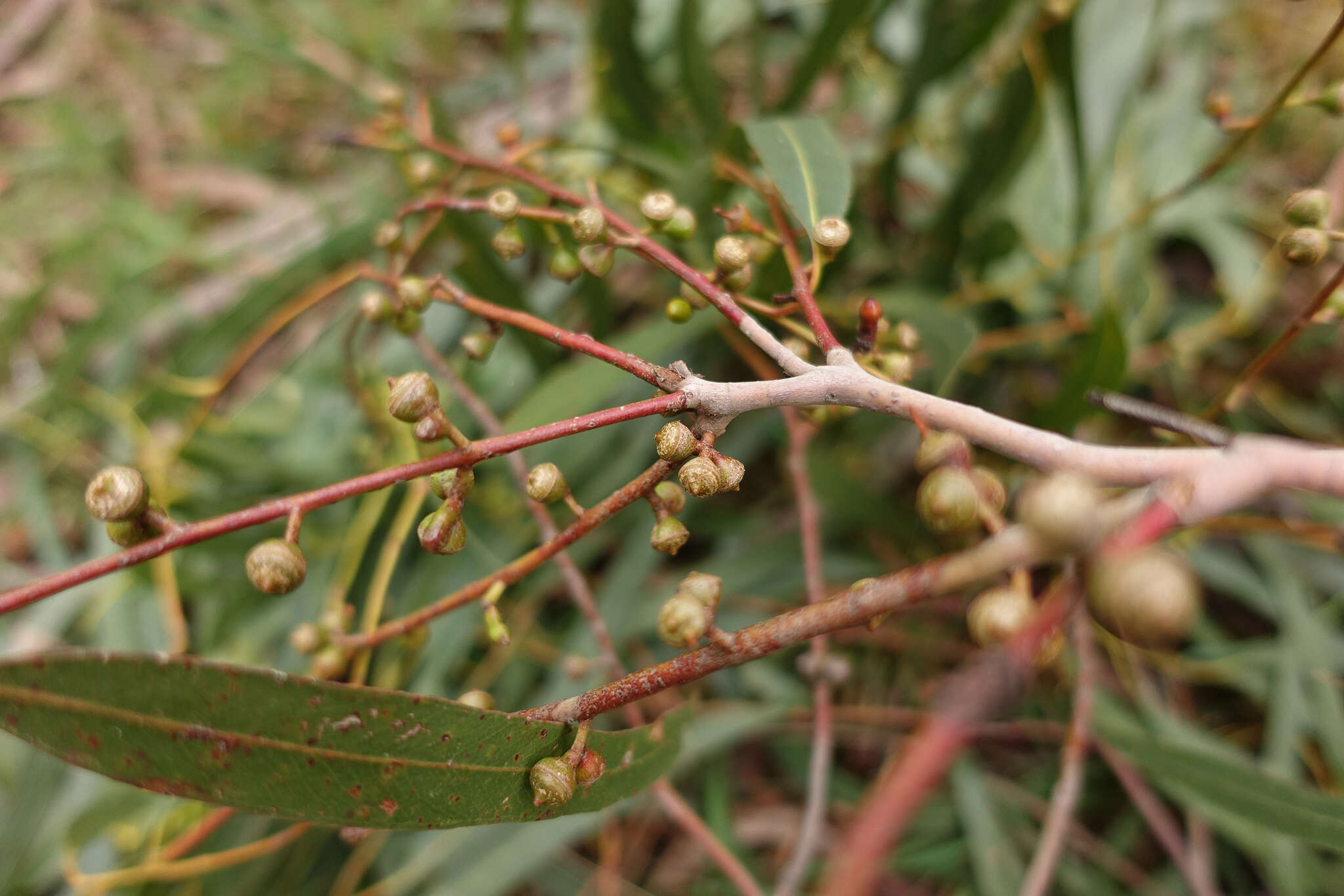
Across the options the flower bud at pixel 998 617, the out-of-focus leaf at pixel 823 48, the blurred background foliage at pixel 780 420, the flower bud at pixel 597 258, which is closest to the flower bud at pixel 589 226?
the flower bud at pixel 597 258

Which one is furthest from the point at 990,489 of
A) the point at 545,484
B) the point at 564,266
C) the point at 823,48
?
the point at 823,48

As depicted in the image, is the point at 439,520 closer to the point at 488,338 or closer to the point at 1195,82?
the point at 488,338

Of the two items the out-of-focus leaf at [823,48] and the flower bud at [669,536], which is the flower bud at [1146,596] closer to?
the flower bud at [669,536]

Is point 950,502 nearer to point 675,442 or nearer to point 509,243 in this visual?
point 675,442

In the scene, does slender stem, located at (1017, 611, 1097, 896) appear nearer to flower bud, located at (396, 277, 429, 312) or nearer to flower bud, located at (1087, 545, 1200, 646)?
flower bud, located at (1087, 545, 1200, 646)

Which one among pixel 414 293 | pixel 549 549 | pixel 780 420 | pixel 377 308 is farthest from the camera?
pixel 780 420

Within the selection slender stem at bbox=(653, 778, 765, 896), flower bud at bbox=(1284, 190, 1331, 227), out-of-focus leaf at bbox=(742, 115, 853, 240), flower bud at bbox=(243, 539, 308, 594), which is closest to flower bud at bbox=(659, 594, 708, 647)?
flower bud at bbox=(243, 539, 308, 594)
